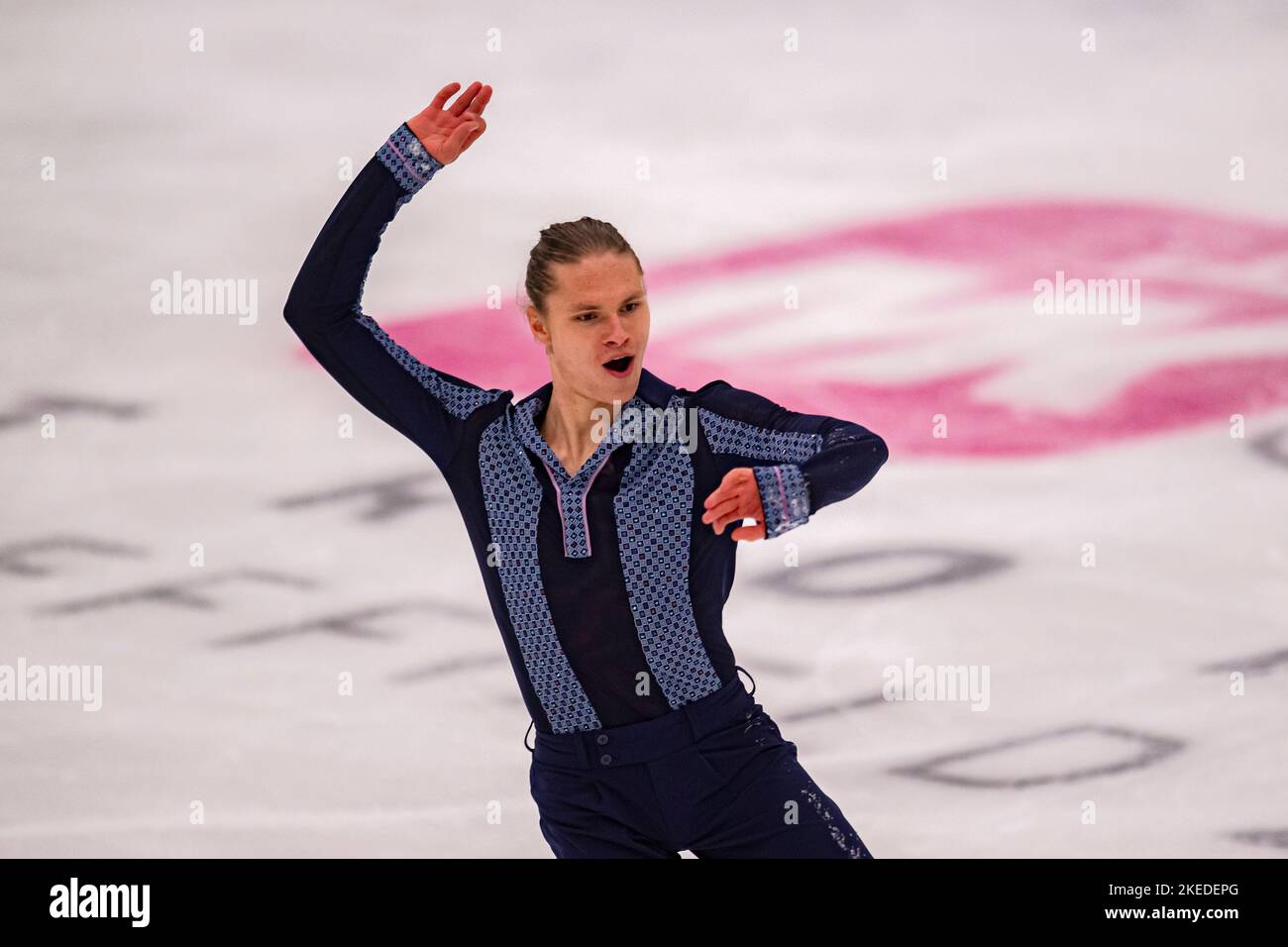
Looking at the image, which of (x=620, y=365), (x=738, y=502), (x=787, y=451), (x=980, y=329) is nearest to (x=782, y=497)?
(x=738, y=502)

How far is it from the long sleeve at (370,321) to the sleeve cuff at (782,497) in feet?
1.72

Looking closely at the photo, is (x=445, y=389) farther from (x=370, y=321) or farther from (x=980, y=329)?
(x=980, y=329)

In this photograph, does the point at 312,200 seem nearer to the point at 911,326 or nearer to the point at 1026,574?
the point at 911,326

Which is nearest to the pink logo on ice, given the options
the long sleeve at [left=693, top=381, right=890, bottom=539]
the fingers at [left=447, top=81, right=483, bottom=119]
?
the fingers at [left=447, top=81, right=483, bottom=119]

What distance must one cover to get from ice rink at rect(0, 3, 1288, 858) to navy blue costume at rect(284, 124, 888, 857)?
1.49m

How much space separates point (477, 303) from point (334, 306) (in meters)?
1.61

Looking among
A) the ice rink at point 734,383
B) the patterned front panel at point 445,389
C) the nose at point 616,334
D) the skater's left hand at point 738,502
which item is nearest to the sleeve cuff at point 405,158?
the patterned front panel at point 445,389

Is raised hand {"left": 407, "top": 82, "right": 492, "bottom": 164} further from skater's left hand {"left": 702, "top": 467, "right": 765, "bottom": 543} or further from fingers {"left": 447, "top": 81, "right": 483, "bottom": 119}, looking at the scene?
skater's left hand {"left": 702, "top": 467, "right": 765, "bottom": 543}

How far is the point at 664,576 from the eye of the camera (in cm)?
229

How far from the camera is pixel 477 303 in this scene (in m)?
4.02

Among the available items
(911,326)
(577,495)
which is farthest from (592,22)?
(577,495)

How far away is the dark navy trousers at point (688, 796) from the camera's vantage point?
2252 mm

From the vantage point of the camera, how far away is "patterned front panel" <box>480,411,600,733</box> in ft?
7.53

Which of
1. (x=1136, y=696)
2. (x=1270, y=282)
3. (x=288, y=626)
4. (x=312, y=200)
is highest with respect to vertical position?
(x=312, y=200)
